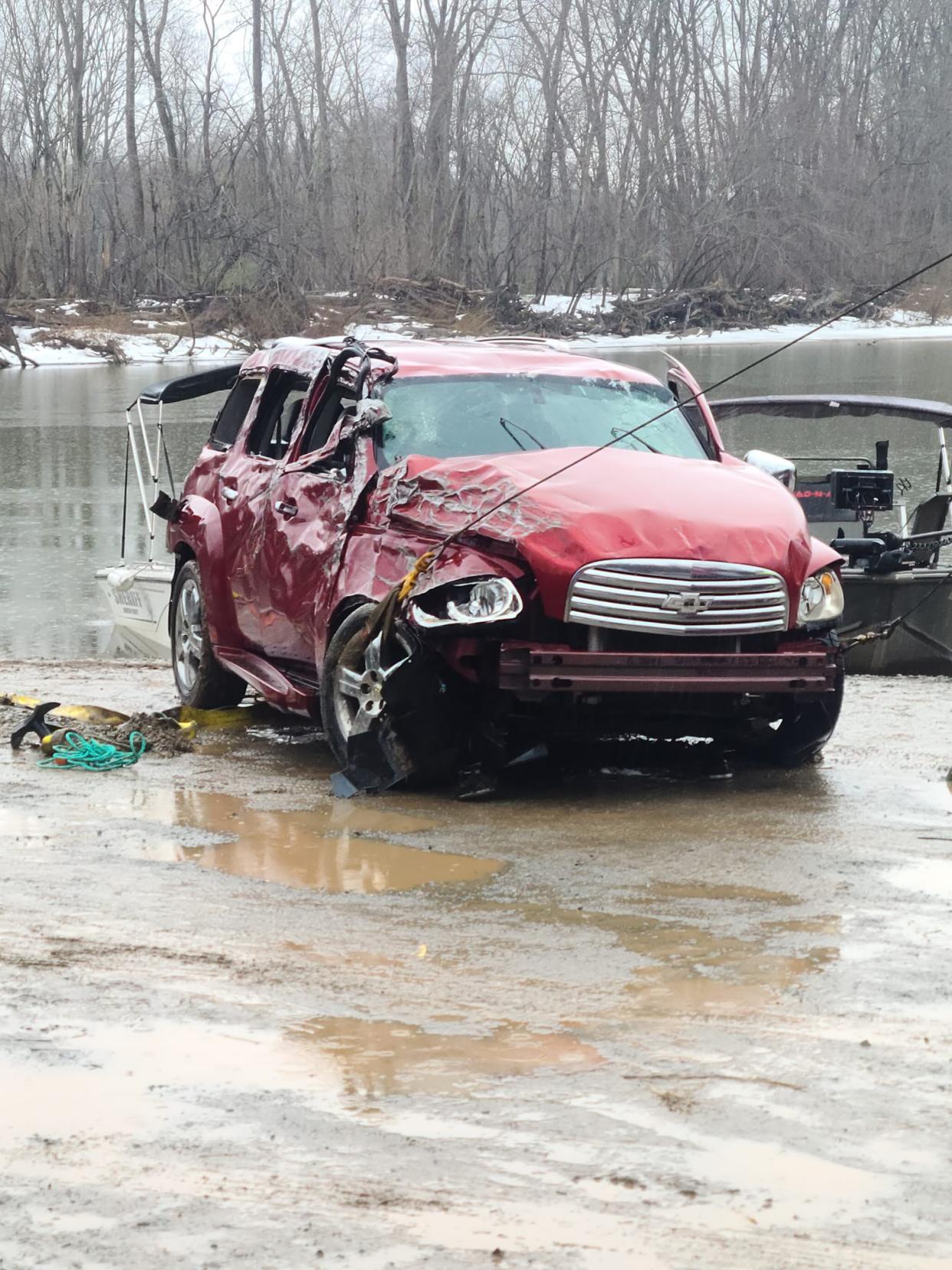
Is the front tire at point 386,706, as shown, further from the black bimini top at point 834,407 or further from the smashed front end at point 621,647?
the black bimini top at point 834,407

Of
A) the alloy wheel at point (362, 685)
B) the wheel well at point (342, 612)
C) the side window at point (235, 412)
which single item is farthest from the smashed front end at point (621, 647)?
the side window at point (235, 412)

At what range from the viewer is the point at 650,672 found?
21.7 ft

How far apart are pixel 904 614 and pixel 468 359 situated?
213 inches

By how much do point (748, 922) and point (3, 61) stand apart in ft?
250

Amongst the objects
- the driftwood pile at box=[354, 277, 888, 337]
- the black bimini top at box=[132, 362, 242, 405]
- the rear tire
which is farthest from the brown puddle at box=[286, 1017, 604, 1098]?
the driftwood pile at box=[354, 277, 888, 337]

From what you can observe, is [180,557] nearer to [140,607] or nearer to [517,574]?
[517,574]

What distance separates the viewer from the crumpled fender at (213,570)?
346 inches

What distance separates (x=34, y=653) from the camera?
13.6m

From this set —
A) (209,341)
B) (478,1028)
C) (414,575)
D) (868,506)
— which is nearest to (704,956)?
(478,1028)

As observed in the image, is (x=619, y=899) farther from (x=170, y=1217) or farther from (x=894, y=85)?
(x=894, y=85)

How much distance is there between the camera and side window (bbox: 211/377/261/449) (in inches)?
373

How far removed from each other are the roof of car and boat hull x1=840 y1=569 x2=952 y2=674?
4313 millimetres

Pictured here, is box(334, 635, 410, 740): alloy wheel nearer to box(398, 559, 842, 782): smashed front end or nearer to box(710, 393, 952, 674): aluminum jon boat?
box(398, 559, 842, 782): smashed front end

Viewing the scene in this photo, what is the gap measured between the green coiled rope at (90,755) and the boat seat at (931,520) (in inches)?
288
